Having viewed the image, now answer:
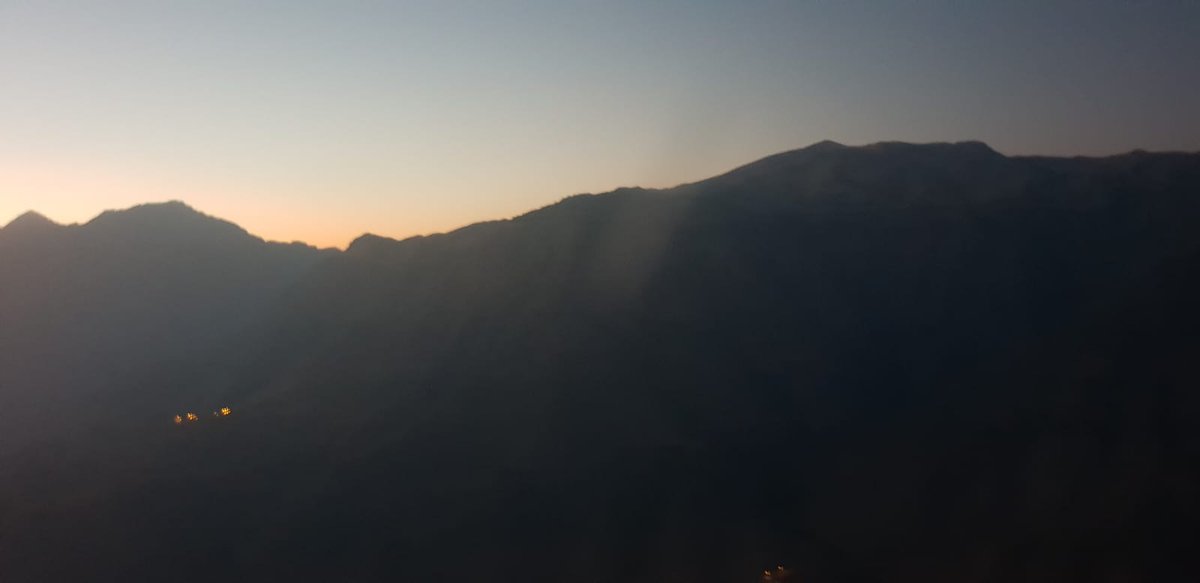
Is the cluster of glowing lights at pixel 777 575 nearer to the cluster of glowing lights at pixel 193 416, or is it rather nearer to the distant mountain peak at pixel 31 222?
the cluster of glowing lights at pixel 193 416

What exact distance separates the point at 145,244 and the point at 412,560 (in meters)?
41.2

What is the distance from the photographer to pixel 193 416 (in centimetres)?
3566

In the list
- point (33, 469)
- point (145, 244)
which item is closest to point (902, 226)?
point (33, 469)

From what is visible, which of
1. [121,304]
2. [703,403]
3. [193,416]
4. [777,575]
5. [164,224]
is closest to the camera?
[777,575]

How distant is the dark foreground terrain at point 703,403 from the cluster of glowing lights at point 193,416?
59 cm

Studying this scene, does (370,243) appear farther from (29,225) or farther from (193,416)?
(29,225)

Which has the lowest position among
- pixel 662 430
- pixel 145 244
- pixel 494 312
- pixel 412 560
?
pixel 412 560

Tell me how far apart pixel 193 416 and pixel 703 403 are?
19459 mm

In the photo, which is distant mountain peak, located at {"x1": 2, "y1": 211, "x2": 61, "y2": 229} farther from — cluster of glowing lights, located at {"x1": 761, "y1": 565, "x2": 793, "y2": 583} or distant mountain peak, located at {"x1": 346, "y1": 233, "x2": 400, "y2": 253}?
cluster of glowing lights, located at {"x1": 761, "y1": 565, "x2": 793, "y2": 583}

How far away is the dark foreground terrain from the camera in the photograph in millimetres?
21234

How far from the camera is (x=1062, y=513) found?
20000 millimetres

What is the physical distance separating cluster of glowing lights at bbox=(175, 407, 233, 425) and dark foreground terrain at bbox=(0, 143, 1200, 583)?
593 millimetres

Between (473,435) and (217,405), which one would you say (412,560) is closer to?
(473,435)

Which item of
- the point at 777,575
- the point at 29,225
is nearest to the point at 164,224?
the point at 29,225
